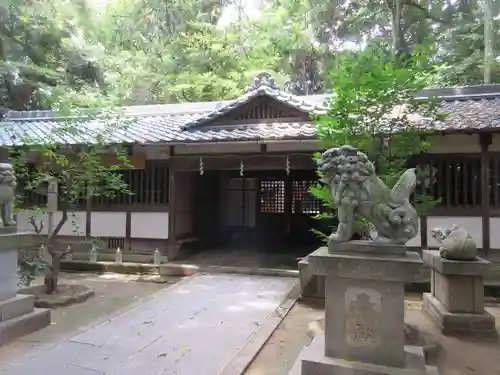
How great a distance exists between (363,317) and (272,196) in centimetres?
1138

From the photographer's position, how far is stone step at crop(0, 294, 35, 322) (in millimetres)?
5136

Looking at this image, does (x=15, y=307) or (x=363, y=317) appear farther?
(x=15, y=307)

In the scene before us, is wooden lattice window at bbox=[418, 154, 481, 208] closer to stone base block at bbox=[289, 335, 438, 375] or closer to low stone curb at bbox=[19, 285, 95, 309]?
stone base block at bbox=[289, 335, 438, 375]

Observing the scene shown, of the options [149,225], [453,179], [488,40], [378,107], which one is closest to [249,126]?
[149,225]

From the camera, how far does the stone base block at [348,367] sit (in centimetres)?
362

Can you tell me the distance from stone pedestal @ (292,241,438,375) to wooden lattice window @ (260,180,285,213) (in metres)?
11.0

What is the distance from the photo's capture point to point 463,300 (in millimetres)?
5945

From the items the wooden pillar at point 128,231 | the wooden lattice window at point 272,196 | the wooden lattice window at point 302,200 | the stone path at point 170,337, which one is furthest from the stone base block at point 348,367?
the wooden lattice window at point 272,196

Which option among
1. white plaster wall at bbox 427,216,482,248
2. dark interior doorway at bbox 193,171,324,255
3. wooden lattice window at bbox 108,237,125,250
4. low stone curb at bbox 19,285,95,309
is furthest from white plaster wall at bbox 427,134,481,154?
wooden lattice window at bbox 108,237,125,250

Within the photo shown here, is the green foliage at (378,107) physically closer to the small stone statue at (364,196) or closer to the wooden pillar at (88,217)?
the small stone statue at (364,196)

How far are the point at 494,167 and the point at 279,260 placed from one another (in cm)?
588

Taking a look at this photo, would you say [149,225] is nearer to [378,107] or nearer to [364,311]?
[378,107]

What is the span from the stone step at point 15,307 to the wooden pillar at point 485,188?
8.90m

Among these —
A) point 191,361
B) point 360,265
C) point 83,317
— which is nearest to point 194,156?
point 83,317
